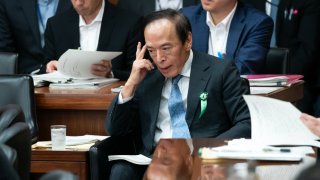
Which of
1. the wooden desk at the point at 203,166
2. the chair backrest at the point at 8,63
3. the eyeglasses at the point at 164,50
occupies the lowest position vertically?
the chair backrest at the point at 8,63

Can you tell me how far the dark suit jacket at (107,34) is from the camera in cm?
530

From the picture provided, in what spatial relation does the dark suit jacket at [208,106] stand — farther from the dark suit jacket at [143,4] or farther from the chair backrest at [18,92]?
the dark suit jacket at [143,4]

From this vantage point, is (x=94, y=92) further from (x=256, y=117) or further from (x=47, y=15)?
(x=47, y=15)

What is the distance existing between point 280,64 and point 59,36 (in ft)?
5.04

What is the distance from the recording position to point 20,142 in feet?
6.40

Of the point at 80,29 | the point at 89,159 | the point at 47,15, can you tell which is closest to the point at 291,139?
the point at 89,159

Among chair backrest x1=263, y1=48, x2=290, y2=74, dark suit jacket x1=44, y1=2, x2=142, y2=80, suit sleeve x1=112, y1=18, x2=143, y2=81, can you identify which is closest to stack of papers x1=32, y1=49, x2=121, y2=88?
suit sleeve x1=112, y1=18, x2=143, y2=81

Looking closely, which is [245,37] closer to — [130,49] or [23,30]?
[130,49]

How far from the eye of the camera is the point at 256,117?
298 cm

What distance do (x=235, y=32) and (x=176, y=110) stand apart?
53.6 inches

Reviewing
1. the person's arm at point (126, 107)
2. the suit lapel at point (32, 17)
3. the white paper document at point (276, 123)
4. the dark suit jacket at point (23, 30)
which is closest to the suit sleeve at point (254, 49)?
the person's arm at point (126, 107)

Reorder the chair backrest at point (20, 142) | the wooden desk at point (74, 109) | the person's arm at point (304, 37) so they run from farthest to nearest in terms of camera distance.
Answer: the person's arm at point (304, 37) → the wooden desk at point (74, 109) → the chair backrest at point (20, 142)

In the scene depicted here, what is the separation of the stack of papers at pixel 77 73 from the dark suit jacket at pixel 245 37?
2.31ft

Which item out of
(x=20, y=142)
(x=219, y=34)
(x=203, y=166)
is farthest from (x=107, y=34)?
(x=20, y=142)
